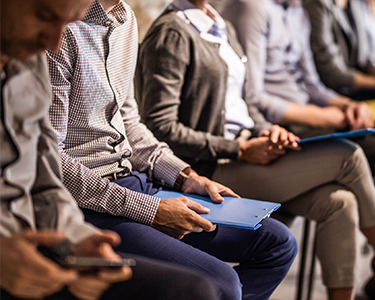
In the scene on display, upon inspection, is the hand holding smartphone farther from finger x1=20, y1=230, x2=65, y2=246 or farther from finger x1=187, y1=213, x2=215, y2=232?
finger x1=187, y1=213, x2=215, y2=232

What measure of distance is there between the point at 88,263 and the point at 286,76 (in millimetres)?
1698

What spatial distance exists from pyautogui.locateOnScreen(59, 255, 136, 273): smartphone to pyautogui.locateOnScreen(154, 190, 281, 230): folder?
36cm

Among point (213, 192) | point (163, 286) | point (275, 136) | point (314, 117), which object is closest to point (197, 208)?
Result: point (213, 192)

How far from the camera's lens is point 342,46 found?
8.27ft

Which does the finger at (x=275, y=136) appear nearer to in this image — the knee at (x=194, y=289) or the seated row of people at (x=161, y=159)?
A: the seated row of people at (x=161, y=159)

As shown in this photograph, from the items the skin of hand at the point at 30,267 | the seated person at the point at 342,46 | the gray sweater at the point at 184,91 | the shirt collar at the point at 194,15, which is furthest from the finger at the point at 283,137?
the seated person at the point at 342,46

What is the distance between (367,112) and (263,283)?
1.21 m

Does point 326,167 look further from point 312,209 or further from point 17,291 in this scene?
point 17,291

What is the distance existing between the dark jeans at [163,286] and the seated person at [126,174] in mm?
77

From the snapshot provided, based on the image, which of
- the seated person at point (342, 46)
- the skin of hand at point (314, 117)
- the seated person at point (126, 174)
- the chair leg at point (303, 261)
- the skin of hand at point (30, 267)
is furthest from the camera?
the seated person at point (342, 46)

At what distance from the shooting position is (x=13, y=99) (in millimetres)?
557

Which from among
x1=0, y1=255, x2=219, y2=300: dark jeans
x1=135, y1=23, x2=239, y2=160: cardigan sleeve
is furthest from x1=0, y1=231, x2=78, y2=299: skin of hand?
x1=135, y1=23, x2=239, y2=160: cardigan sleeve

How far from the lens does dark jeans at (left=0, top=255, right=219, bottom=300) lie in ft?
2.27

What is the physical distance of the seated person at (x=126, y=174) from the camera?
2.71 feet
